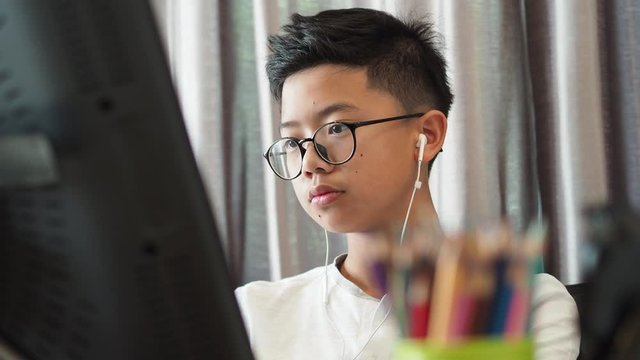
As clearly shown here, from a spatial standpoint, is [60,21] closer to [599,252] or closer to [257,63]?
[599,252]

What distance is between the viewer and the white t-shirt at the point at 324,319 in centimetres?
103

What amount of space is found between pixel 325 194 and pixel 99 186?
716 millimetres

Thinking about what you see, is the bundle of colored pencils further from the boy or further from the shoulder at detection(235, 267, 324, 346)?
the shoulder at detection(235, 267, 324, 346)

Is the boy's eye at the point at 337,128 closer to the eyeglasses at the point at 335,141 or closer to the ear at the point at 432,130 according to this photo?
the eyeglasses at the point at 335,141

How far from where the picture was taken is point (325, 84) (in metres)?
1.09

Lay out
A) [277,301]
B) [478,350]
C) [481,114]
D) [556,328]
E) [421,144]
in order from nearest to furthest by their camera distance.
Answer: [478,350], [556,328], [421,144], [277,301], [481,114]

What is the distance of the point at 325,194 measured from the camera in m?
1.06

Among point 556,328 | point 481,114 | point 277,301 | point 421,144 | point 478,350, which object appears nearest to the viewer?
point 478,350

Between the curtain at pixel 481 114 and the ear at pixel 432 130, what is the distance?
31cm

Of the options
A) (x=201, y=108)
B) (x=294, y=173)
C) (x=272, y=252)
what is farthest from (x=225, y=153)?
(x=294, y=173)

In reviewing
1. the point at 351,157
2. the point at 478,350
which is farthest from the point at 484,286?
the point at 351,157

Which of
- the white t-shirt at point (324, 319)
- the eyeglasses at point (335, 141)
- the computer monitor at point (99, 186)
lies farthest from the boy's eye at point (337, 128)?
the computer monitor at point (99, 186)

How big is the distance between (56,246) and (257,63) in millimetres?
1105

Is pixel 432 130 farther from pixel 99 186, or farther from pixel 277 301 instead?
pixel 99 186
